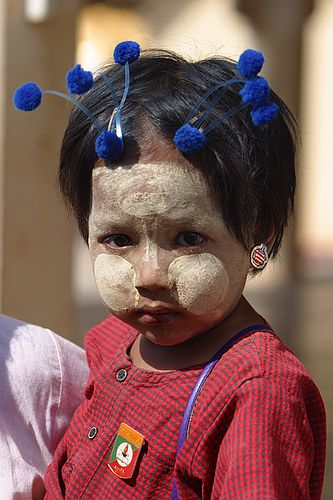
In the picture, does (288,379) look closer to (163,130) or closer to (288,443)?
(288,443)

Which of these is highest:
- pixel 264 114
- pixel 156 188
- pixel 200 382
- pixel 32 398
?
pixel 264 114

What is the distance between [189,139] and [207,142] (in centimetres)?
5

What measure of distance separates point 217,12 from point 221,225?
33.1ft

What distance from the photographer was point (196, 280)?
5.14ft

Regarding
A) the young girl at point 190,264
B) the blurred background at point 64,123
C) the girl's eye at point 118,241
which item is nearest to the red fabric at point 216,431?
the young girl at point 190,264

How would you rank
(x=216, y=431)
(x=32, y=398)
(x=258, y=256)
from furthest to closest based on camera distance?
(x=32, y=398) → (x=258, y=256) → (x=216, y=431)

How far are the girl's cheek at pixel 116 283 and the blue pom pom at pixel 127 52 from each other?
31cm

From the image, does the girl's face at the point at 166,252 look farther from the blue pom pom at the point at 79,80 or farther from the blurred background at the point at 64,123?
the blurred background at the point at 64,123

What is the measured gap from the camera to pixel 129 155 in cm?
159

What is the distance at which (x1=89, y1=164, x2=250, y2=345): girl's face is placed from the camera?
1.56 metres

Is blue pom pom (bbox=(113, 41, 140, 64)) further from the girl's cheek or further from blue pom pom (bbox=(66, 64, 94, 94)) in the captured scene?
the girl's cheek

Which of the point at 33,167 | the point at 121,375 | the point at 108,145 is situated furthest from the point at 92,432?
the point at 33,167

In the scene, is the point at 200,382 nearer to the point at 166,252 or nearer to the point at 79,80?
the point at 166,252

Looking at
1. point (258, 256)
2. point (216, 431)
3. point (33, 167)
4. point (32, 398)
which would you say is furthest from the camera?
point (33, 167)
